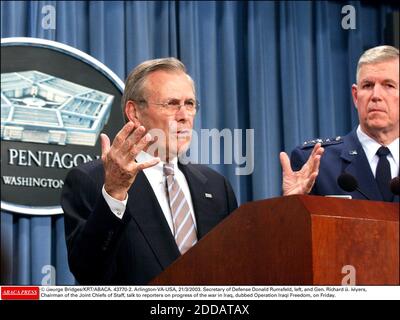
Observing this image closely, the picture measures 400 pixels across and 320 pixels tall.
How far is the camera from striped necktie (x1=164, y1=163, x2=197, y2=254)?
1929 mm

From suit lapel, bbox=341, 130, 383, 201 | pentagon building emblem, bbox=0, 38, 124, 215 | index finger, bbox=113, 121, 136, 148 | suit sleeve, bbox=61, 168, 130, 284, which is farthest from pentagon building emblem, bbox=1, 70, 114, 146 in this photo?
index finger, bbox=113, 121, 136, 148

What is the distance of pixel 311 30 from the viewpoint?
3.18m

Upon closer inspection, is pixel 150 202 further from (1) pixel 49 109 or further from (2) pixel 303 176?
(1) pixel 49 109

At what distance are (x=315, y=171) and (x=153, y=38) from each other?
1646 mm

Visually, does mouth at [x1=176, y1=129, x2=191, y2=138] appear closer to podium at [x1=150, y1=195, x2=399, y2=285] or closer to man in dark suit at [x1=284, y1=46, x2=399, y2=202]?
man in dark suit at [x1=284, y1=46, x2=399, y2=202]

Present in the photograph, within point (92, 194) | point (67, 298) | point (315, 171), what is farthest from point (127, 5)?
point (67, 298)

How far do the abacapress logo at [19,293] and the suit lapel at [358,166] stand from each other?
0.88m

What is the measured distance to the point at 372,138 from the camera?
213 cm

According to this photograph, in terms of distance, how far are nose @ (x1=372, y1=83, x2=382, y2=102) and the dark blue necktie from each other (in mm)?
128

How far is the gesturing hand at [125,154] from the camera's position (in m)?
1.53

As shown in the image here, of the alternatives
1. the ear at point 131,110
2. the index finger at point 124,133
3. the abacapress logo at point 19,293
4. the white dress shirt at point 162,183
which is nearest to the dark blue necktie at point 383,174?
the white dress shirt at point 162,183
